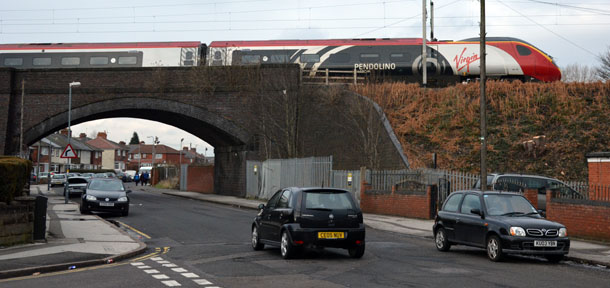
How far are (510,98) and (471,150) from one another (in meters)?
5.38

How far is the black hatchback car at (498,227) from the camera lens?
39.6 feet

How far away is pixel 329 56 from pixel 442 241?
2603 centimetres

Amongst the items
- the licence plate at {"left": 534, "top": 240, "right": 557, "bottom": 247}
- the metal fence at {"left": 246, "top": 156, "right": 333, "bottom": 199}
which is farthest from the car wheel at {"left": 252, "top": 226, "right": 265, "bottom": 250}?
the metal fence at {"left": 246, "top": 156, "right": 333, "bottom": 199}

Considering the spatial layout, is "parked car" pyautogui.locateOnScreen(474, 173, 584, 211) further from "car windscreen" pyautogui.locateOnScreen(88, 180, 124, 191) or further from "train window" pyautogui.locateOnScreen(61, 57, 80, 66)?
"train window" pyautogui.locateOnScreen(61, 57, 80, 66)

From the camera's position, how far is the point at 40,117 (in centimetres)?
3809

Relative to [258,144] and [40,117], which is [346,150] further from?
[40,117]

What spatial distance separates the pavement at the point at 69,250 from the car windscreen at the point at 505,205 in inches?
295

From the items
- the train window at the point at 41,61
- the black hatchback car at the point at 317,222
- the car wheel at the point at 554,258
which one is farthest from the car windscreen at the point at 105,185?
the train window at the point at 41,61

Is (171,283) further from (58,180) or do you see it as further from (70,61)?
(58,180)

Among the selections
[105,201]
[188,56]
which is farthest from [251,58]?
[105,201]

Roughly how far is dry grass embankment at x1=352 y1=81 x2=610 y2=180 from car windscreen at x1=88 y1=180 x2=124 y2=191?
13891mm

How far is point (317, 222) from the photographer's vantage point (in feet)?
39.6

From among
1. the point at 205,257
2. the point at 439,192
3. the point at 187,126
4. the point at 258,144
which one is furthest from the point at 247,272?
the point at 187,126

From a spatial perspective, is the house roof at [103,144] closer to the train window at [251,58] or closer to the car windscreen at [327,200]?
the train window at [251,58]
